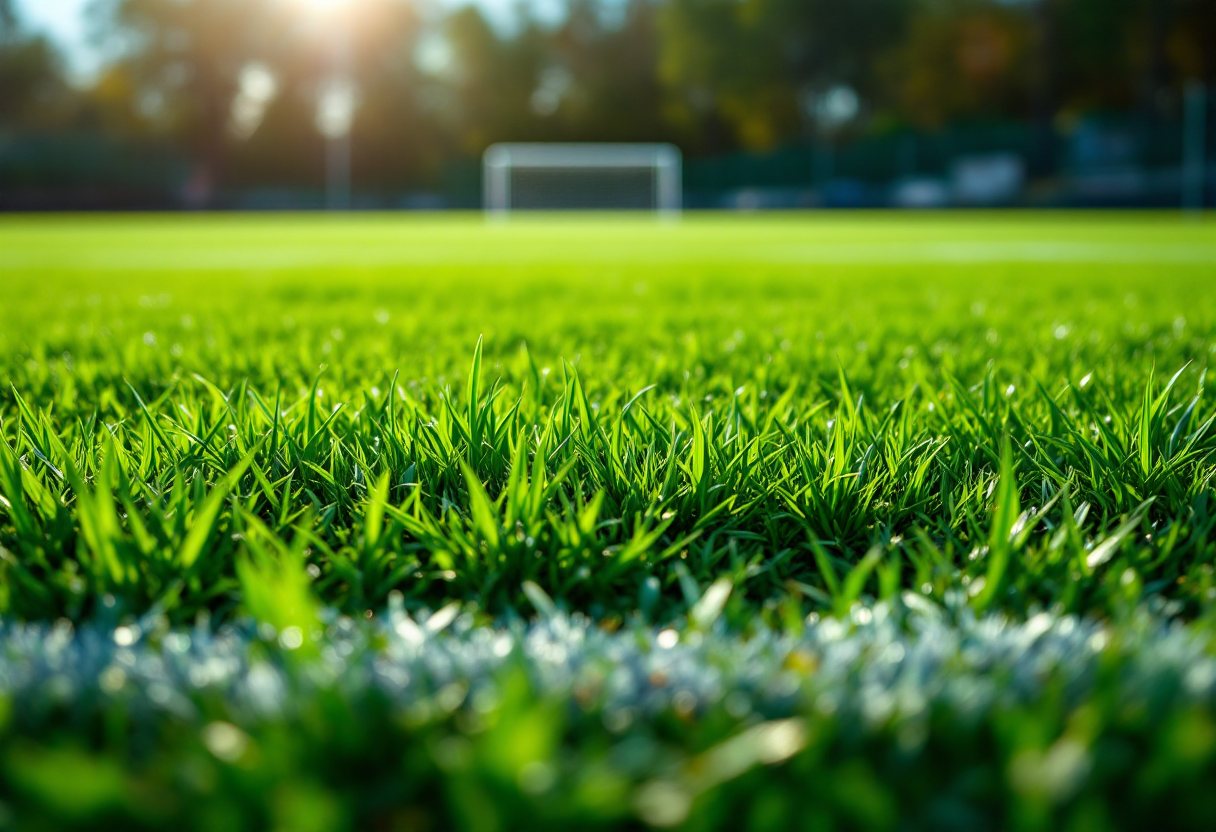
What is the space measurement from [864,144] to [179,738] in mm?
41788

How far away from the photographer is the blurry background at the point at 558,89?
4256 cm

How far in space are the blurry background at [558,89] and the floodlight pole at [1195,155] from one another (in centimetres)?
852

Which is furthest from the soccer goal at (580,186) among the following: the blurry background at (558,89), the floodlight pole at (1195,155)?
the floodlight pole at (1195,155)

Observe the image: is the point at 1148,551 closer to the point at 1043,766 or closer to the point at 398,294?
the point at 1043,766

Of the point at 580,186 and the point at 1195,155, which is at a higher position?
the point at 1195,155

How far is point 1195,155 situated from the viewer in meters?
29.0

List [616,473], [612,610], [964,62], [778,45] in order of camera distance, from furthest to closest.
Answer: [778,45] < [964,62] < [616,473] < [612,610]

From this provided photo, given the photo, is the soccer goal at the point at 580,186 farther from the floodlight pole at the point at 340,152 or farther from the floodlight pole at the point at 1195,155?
the floodlight pole at the point at 340,152

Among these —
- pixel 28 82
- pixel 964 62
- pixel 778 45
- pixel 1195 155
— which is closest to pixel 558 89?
pixel 778 45

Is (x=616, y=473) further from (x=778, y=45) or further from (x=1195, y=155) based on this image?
(x=778, y=45)

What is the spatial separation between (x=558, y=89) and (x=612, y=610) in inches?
2439

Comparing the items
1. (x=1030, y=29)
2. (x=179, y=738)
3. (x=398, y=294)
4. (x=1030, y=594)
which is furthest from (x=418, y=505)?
(x=1030, y=29)

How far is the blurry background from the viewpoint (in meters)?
42.6

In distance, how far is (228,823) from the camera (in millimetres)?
675
